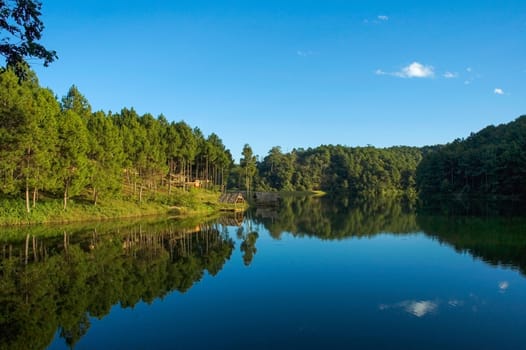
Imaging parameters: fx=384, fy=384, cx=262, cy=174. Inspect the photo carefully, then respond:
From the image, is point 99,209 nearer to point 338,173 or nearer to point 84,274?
point 84,274

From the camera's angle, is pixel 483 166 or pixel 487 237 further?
pixel 483 166

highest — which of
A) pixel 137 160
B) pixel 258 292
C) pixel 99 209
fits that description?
pixel 137 160

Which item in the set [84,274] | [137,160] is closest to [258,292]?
[84,274]

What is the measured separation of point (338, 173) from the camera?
17588cm

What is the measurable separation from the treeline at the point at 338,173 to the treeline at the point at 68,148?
96225 mm

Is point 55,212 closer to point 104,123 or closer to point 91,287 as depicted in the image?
point 104,123

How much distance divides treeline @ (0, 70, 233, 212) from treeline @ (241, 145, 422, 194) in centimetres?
9622

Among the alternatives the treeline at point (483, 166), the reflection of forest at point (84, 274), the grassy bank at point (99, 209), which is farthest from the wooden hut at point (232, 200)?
the treeline at point (483, 166)

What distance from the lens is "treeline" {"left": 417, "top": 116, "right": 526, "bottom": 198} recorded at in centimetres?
9125

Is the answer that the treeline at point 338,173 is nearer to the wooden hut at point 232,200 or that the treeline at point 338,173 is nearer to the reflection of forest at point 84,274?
the wooden hut at point 232,200

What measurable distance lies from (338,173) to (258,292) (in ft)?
531

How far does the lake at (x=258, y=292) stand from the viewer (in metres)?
12.6

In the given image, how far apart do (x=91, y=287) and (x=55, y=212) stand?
24.7 m

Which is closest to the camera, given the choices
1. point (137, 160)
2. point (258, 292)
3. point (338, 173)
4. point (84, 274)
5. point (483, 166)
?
point (258, 292)
